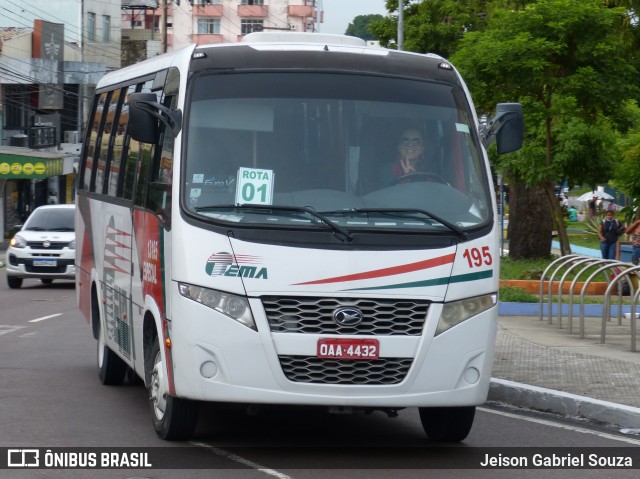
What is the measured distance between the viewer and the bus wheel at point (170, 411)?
29.4 ft

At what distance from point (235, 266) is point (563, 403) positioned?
13.4ft

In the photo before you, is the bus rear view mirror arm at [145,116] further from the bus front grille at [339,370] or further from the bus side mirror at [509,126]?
the bus side mirror at [509,126]

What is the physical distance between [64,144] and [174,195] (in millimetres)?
59537

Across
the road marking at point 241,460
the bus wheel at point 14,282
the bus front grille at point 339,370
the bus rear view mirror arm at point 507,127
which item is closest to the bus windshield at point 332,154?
the bus rear view mirror arm at point 507,127

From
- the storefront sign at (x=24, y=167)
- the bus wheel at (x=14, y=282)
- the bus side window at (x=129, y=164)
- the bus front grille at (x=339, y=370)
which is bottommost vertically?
the storefront sign at (x=24, y=167)

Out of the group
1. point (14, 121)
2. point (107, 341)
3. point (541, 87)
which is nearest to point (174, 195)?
point (107, 341)

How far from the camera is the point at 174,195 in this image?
8.79 m

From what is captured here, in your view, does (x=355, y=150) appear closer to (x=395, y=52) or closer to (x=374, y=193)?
(x=374, y=193)

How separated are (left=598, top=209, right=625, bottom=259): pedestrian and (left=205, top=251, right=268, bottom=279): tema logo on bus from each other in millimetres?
21822

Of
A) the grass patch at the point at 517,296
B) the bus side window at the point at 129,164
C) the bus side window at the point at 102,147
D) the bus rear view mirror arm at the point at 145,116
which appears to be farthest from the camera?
the grass patch at the point at 517,296

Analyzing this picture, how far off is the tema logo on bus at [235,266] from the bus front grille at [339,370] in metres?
0.56

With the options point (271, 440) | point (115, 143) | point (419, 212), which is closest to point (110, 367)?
point (115, 143)

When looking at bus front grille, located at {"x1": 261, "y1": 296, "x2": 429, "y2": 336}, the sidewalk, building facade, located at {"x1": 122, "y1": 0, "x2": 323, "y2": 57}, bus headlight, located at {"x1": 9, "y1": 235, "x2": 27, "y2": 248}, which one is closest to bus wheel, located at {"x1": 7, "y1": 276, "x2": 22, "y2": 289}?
bus headlight, located at {"x1": 9, "y1": 235, "x2": 27, "y2": 248}

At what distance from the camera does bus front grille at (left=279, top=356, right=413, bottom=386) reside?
8.32m
